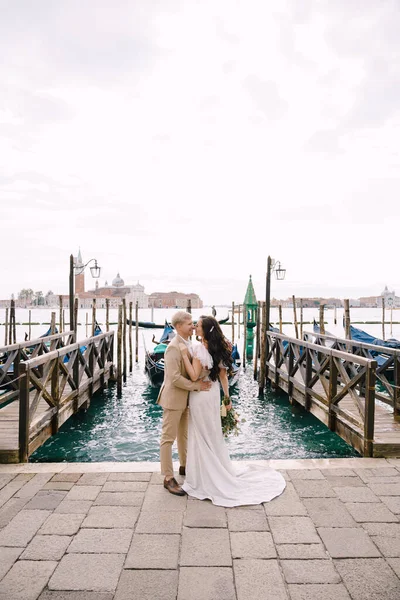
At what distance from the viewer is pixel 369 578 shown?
228cm

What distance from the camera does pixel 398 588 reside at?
219 centimetres

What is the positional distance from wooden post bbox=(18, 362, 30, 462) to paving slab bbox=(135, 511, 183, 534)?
1.80m

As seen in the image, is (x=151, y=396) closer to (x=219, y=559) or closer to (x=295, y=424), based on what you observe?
(x=295, y=424)

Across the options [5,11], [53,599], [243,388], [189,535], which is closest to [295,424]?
[243,388]

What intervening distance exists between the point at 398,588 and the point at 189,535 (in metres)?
1.22

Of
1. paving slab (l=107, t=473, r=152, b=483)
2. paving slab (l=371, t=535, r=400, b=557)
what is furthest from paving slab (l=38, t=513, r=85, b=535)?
paving slab (l=371, t=535, r=400, b=557)

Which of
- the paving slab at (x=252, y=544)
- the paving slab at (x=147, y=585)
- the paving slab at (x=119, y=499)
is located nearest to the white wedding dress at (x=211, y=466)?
the paving slab at (x=119, y=499)

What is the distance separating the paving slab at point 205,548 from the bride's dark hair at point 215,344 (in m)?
1.18

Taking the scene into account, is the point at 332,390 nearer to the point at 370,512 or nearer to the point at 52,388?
the point at 370,512

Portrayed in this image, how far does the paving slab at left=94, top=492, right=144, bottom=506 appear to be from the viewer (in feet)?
10.5

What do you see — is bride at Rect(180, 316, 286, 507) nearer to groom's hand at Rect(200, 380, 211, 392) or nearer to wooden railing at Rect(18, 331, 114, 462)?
groom's hand at Rect(200, 380, 211, 392)

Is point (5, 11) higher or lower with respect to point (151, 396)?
higher

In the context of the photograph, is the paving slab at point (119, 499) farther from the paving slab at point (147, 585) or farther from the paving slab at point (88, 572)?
the paving slab at point (147, 585)

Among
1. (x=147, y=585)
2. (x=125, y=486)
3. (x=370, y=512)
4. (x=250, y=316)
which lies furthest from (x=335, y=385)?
(x=250, y=316)
